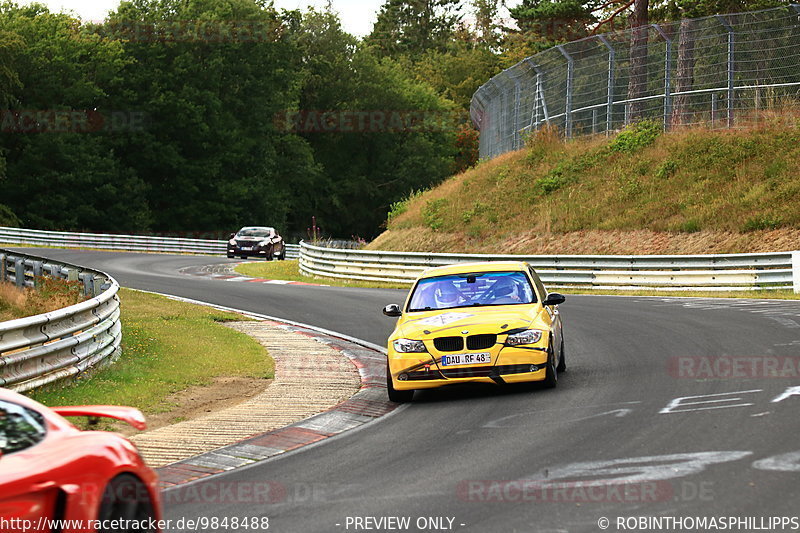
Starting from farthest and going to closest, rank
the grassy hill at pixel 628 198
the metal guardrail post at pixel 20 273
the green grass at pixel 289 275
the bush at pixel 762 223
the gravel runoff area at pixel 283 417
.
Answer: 1. the green grass at pixel 289 275
2. the grassy hill at pixel 628 198
3. the bush at pixel 762 223
4. the metal guardrail post at pixel 20 273
5. the gravel runoff area at pixel 283 417

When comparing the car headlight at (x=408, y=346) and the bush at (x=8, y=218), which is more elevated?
the bush at (x=8, y=218)

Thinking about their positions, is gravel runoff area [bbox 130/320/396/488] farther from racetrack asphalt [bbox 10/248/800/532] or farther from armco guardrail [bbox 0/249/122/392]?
armco guardrail [bbox 0/249/122/392]

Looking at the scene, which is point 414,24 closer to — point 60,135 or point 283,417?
point 60,135

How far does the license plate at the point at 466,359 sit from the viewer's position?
462 inches

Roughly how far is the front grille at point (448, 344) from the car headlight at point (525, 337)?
51 cm

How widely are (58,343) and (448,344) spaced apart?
412 cm

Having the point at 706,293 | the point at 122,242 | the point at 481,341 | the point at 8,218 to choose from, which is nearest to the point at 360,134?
the point at 8,218

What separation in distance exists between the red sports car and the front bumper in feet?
21.1

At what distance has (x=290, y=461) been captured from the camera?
8.87 meters

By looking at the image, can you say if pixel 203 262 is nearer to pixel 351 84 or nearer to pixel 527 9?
pixel 527 9

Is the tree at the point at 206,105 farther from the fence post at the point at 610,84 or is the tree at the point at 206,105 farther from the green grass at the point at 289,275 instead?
the fence post at the point at 610,84

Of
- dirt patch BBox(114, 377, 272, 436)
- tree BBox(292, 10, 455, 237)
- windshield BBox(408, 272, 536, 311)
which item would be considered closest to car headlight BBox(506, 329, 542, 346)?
windshield BBox(408, 272, 536, 311)

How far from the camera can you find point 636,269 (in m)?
Result: 26.8

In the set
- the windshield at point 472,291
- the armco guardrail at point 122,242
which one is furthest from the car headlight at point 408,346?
the armco guardrail at point 122,242
